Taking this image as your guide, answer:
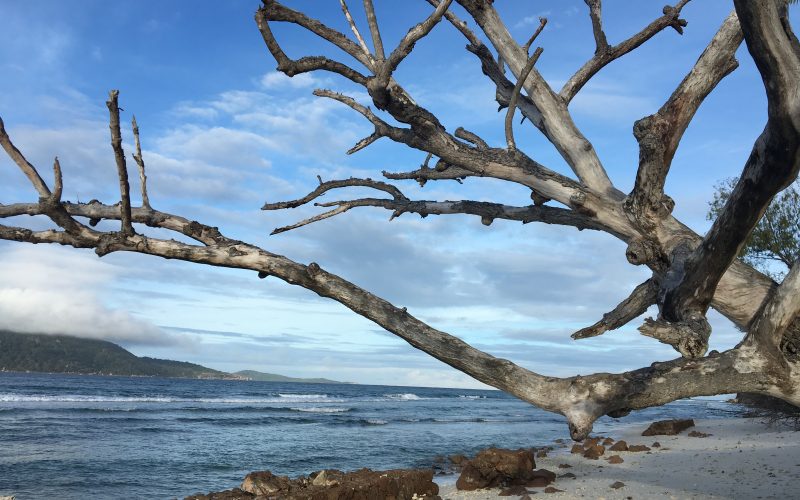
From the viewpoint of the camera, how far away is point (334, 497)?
31.9ft

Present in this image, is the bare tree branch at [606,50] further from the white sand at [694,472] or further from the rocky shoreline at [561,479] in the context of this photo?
the white sand at [694,472]

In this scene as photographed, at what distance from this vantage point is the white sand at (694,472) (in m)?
10.7

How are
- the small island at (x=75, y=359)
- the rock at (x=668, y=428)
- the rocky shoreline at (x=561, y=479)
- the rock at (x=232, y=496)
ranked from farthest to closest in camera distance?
the small island at (x=75, y=359) → the rock at (x=668, y=428) → the rock at (x=232, y=496) → the rocky shoreline at (x=561, y=479)

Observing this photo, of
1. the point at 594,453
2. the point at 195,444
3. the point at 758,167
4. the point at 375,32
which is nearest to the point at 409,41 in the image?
the point at 375,32

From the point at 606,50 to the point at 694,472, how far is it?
10.5 metres

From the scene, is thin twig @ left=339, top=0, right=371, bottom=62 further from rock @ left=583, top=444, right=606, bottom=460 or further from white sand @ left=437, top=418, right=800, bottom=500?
rock @ left=583, top=444, right=606, bottom=460

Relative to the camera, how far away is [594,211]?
5953 millimetres

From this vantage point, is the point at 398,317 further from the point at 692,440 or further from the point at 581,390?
the point at 692,440

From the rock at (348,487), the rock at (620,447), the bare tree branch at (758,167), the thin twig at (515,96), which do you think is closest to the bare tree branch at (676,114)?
the bare tree branch at (758,167)

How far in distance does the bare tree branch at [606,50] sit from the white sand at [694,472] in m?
7.48

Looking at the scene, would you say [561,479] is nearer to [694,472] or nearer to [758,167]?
[694,472]

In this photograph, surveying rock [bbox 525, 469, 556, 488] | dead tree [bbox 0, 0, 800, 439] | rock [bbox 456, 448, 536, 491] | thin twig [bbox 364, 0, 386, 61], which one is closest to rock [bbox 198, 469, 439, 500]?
rock [bbox 456, 448, 536, 491]

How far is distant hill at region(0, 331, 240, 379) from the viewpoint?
13912cm

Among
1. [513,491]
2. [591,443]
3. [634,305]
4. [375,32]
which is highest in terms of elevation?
[375,32]
